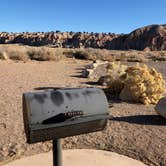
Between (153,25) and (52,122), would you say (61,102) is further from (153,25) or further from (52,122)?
(153,25)

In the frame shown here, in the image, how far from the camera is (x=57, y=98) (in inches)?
154

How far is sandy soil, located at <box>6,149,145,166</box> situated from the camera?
560cm

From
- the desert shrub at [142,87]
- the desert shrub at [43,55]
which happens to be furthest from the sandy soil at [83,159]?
the desert shrub at [43,55]

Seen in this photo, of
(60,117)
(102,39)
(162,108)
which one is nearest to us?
(60,117)

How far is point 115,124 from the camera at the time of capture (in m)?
7.88

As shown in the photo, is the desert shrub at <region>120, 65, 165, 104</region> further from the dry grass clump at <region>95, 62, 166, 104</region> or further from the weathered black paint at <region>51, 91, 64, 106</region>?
the weathered black paint at <region>51, 91, 64, 106</region>

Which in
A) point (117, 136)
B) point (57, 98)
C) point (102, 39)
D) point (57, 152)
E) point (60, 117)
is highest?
point (57, 98)

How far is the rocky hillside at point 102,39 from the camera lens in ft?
269

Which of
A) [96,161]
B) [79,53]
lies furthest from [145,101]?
[79,53]

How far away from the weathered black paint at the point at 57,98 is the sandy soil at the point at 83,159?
1813 millimetres

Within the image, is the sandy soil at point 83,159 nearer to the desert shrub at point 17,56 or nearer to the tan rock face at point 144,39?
the desert shrub at point 17,56

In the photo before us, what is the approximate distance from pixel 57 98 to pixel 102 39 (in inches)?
3952

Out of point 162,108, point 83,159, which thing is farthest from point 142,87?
point 83,159

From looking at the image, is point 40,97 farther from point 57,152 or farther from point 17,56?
point 17,56
